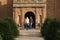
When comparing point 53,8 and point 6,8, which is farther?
point 6,8

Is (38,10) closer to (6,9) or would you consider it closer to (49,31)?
(6,9)

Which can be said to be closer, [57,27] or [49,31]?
[57,27]

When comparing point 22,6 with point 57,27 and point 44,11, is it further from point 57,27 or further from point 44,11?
point 57,27

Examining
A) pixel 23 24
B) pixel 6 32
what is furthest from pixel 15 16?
pixel 6 32

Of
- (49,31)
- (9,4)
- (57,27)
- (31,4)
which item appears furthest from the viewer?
(9,4)

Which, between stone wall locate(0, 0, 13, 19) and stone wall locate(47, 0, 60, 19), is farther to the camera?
stone wall locate(0, 0, 13, 19)

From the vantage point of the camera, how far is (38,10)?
34781mm

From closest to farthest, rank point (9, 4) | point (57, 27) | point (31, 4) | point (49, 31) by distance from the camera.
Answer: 1. point (57, 27)
2. point (49, 31)
3. point (31, 4)
4. point (9, 4)

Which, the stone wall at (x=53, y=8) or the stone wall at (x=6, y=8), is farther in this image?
the stone wall at (x=6, y=8)

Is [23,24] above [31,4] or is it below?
below

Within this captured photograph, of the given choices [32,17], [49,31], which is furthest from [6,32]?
[32,17]

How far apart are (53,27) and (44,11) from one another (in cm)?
1868

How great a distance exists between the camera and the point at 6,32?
1748cm

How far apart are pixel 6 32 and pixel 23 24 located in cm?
1756
